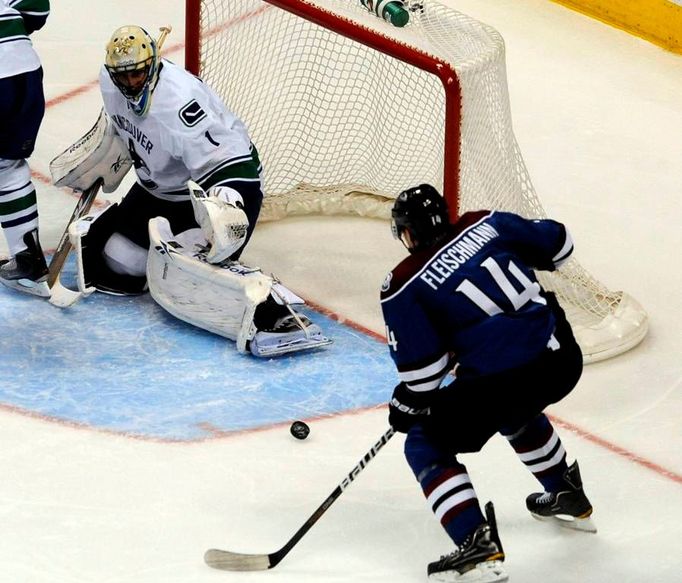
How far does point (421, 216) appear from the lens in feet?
10.9

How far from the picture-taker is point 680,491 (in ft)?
12.7

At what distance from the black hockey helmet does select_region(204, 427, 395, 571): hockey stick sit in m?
0.44

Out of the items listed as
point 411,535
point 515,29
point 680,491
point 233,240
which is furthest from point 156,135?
point 515,29

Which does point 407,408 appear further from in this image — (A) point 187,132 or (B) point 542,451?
(A) point 187,132

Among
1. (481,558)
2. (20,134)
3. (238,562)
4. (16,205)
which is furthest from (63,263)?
(481,558)

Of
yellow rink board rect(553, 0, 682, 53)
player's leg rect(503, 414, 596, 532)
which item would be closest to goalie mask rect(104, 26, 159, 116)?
player's leg rect(503, 414, 596, 532)

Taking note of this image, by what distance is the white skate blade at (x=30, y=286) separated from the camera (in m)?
4.70

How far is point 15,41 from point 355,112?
1.24m

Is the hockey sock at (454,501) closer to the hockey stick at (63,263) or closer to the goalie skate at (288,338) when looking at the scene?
the goalie skate at (288,338)

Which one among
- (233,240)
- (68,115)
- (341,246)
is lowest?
(68,115)

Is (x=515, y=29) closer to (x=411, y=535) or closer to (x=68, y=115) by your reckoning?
(x=68, y=115)

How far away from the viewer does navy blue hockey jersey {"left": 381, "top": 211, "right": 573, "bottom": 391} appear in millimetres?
3271

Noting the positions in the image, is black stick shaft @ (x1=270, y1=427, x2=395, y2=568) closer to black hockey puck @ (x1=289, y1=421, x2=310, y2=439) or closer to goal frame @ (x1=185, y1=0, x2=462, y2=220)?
black hockey puck @ (x1=289, y1=421, x2=310, y2=439)

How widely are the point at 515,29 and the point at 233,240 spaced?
2787 mm
